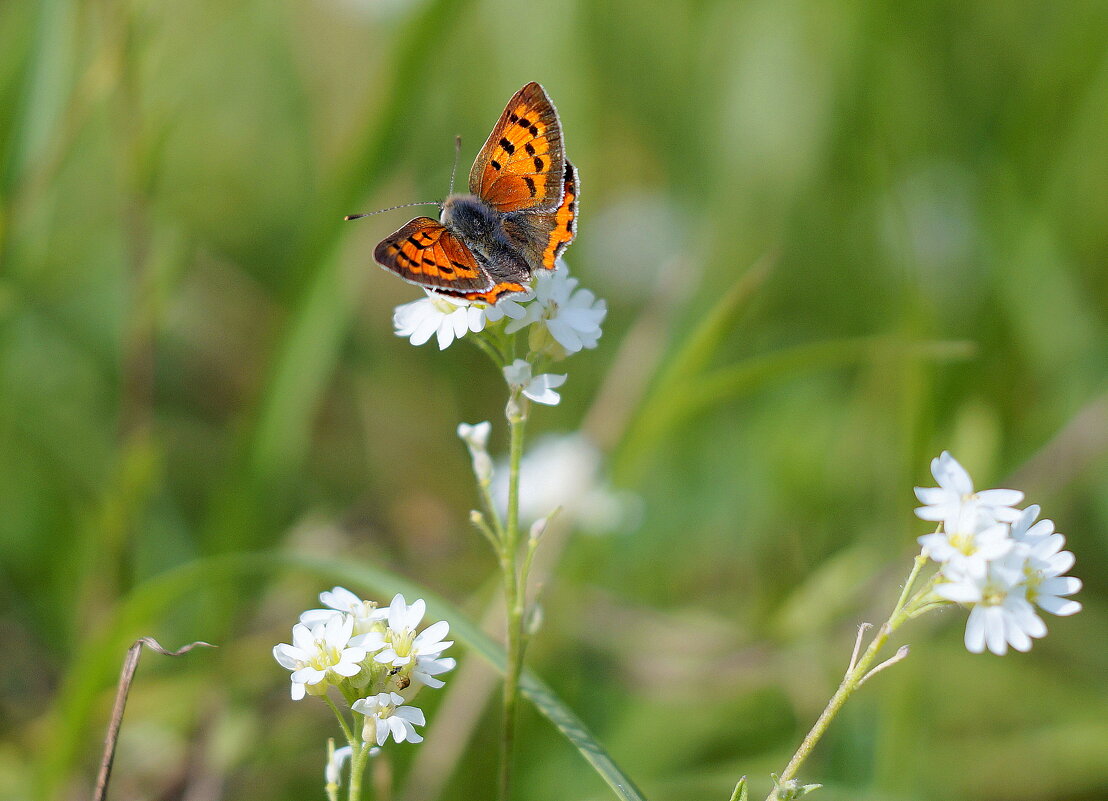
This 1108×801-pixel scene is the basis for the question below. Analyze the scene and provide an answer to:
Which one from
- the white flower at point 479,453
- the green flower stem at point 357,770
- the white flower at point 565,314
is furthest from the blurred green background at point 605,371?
the green flower stem at point 357,770

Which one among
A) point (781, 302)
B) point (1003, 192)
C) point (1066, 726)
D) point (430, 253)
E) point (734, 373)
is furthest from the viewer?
point (781, 302)

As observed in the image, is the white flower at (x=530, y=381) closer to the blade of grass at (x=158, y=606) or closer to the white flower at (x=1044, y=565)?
the blade of grass at (x=158, y=606)

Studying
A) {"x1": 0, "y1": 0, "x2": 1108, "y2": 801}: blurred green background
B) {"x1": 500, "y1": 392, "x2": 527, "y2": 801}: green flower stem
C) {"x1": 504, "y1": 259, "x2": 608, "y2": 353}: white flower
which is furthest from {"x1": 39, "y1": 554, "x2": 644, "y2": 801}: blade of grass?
{"x1": 504, "y1": 259, "x2": 608, "y2": 353}: white flower

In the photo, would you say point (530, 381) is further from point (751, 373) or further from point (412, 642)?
point (751, 373)

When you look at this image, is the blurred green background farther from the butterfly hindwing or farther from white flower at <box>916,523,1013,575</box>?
white flower at <box>916,523,1013,575</box>

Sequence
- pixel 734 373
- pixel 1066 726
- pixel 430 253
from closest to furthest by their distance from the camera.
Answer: pixel 430 253 → pixel 734 373 → pixel 1066 726

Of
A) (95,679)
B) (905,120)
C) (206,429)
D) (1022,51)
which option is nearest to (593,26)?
(905,120)

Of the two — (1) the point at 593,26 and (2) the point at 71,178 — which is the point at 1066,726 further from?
(2) the point at 71,178
